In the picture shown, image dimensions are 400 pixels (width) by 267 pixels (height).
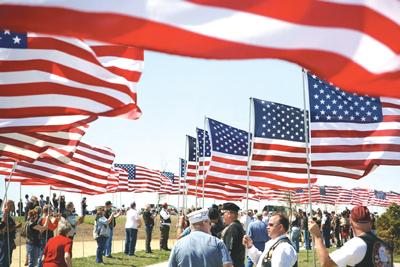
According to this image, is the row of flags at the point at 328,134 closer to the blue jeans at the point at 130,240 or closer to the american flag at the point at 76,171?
the american flag at the point at 76,171

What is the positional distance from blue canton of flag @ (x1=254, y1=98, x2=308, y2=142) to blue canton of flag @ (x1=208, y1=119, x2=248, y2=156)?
12.5ft

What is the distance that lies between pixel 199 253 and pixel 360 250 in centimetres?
193

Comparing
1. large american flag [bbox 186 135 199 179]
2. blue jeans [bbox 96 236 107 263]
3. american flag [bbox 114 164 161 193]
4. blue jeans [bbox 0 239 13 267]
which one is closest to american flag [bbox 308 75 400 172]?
blue jeans [bbox 0 239 13 267]

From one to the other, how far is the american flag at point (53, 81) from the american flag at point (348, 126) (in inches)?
180

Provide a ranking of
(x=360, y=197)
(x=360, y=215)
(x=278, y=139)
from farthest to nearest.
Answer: (x=360, y=197) < (x=278, y=139) < (x=360, y=215)

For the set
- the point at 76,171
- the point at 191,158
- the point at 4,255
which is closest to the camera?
the point at 4,255

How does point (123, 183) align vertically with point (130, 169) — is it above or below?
below

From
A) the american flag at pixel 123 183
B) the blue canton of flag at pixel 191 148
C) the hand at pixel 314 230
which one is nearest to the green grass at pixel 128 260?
the blue canton of flag at pixel 191 148

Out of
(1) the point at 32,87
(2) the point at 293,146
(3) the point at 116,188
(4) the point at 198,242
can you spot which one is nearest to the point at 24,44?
(1) the point at 32,87

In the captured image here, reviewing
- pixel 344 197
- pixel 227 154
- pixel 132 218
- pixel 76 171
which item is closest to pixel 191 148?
pixel 132 218

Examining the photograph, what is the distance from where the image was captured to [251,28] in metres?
3.66

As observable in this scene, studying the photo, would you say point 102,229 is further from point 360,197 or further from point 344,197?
point 360,197

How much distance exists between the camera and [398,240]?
23406 millimetres

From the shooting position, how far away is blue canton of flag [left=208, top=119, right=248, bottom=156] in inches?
688
